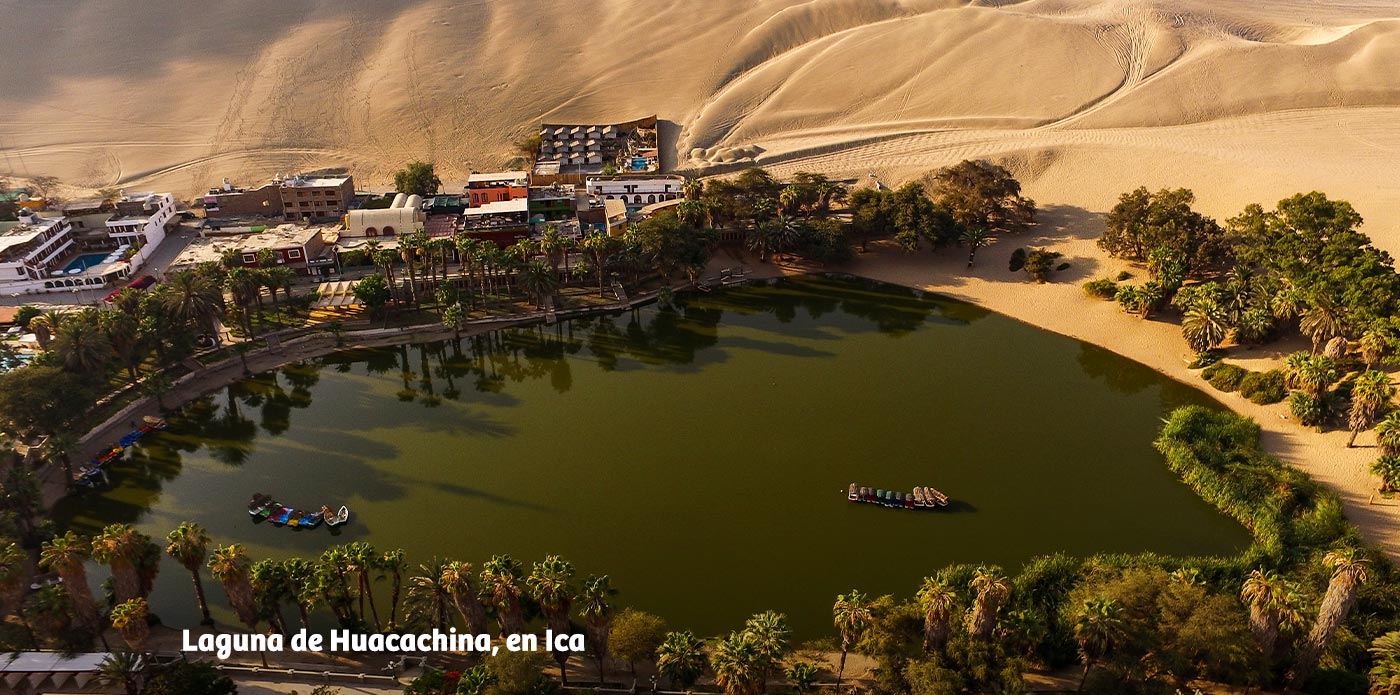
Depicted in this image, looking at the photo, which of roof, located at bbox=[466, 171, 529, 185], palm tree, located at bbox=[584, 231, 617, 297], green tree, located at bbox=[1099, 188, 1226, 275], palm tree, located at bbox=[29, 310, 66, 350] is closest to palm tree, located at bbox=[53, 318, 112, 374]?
palm tree, located at bbox=[29, 310, 66, 350]

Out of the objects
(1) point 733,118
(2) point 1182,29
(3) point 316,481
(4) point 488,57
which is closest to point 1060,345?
(3) point 316,481

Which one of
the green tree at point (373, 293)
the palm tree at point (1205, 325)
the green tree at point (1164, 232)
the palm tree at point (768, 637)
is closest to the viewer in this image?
the palm tree at point (768, 637)

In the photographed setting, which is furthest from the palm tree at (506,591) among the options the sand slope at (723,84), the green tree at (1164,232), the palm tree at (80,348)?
the sand slope at (723,84)

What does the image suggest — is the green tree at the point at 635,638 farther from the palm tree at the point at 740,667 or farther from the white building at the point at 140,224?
the white building at the point at 140,224

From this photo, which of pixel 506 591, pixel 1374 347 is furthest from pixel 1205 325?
pixel 506 591

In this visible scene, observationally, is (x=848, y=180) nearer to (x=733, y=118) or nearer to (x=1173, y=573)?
(x=733, y=118)

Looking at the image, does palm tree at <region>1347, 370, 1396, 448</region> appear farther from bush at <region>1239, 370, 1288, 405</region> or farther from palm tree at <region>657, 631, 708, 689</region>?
palm tree at <region>657, 631, 708, 689</region>
